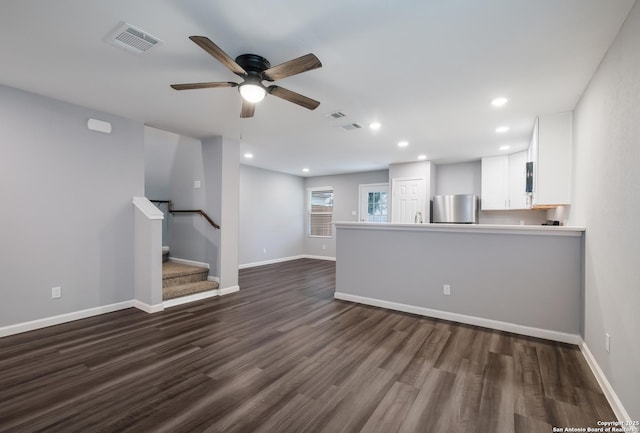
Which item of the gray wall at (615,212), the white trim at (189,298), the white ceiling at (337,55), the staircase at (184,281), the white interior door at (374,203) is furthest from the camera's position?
the white interior door at (374,203)

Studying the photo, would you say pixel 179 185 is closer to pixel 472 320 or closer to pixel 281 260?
pixel 281 260

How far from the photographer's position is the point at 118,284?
12.9 ft

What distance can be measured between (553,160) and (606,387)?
96.4 inches

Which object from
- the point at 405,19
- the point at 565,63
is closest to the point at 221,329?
the point at 405,19

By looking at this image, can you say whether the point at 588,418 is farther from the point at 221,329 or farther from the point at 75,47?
the point at 75,47

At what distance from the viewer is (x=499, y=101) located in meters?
3.26

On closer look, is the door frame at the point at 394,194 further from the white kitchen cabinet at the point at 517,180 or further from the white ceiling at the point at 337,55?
the white ceiling at the point at 337,55

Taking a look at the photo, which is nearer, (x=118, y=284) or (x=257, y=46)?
(x=257, y=46)

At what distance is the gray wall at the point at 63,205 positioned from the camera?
3.11 meters

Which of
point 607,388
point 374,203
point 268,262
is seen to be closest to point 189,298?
point 268,262

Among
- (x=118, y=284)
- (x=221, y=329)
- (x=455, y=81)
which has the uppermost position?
(x=455, y=81)

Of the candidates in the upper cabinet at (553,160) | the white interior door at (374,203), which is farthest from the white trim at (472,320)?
the white interior door at (374,203)

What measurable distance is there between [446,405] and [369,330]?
1.35 meters

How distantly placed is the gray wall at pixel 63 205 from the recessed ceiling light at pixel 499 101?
4615mm
